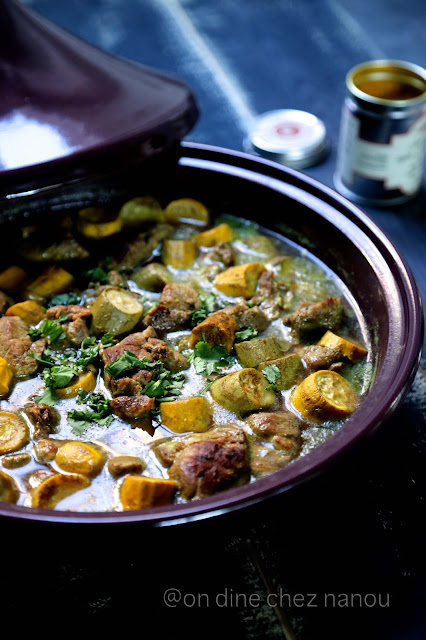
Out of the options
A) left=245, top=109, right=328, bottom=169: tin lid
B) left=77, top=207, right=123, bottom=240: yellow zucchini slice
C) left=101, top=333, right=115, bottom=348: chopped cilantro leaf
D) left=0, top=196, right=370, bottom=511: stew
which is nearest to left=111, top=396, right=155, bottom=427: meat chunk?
left=0, top=196, right=370, bottom=511: stew

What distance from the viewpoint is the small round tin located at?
2529mm

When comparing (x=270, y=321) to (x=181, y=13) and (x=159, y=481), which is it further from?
(x=181, y=13)

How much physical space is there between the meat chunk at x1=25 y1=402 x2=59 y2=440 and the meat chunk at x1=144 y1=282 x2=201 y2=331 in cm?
40

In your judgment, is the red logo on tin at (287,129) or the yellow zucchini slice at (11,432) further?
the red logo on tin at (287,129)

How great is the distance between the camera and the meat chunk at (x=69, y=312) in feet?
6.53

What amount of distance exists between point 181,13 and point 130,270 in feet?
7.46

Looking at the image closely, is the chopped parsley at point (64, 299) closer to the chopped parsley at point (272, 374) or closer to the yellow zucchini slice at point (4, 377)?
the yellow zucchini slice at point (4, 377)

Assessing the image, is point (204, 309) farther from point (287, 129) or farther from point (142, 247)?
point (287, 129)

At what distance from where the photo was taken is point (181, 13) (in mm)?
3939

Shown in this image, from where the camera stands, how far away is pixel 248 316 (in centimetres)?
199

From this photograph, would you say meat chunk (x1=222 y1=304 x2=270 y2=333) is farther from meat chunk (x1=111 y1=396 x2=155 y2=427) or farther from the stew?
meat chunk (x1=111 y1=396 x2=155 y2=427)

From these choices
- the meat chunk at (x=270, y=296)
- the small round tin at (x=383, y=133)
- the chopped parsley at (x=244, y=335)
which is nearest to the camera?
the chopped parsley at (x=244, y=335)

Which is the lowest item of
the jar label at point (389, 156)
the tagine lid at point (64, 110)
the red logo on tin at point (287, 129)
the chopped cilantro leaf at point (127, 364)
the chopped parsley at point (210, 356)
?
the chopped parsley at point (210, 356)

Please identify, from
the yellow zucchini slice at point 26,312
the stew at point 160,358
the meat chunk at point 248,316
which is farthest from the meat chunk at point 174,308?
the yellow zucchini slice at point 26,312
